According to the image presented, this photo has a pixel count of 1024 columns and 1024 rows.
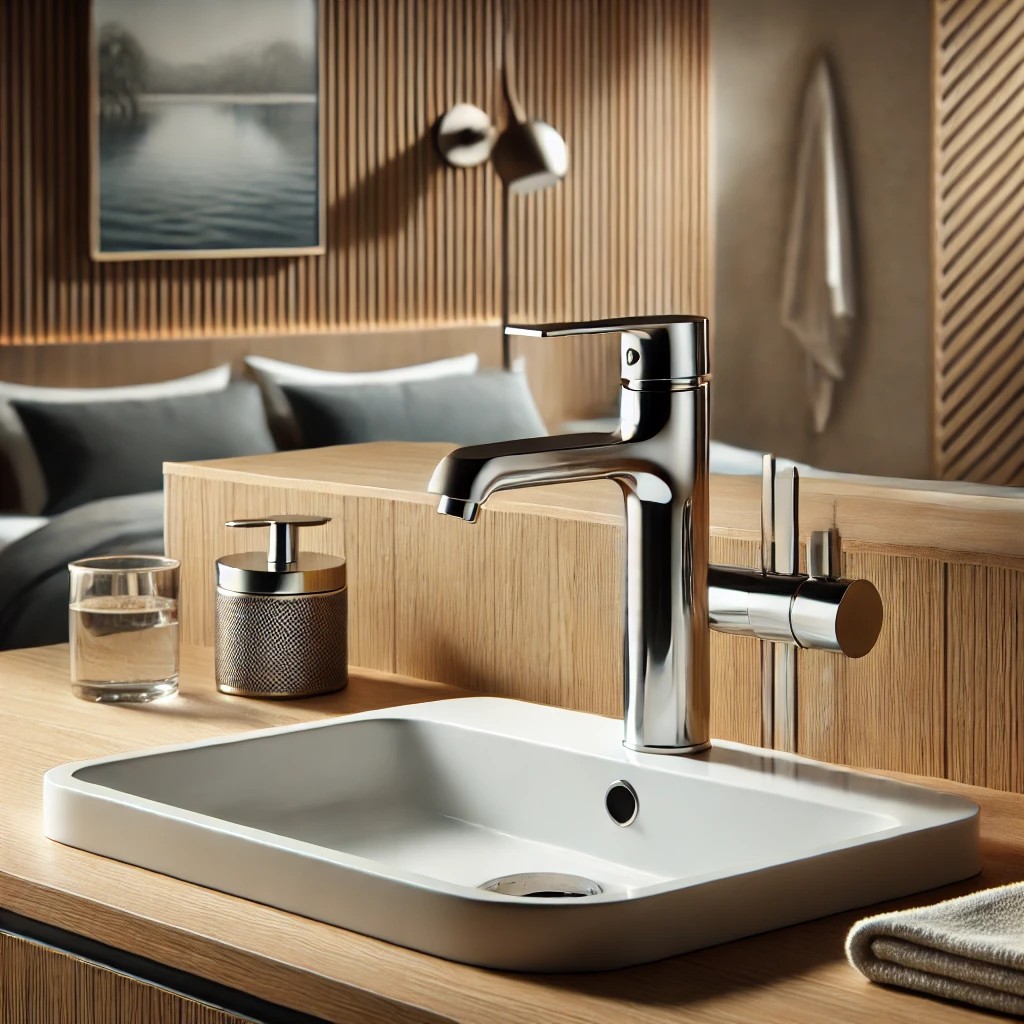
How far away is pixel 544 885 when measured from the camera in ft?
2.94

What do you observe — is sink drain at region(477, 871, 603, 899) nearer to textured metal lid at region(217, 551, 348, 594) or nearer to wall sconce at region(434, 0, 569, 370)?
textured metal lid at region(217, 551, 348, 594)

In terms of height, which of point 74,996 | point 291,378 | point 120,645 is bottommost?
point 74,996

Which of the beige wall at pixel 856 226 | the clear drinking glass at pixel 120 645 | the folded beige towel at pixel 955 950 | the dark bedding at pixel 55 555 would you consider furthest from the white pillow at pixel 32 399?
the folded beige towel at pixel 955 950

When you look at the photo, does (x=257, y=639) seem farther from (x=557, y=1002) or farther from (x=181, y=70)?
(x=181, y=70)

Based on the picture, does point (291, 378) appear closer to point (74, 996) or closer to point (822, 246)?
point (822, 246)

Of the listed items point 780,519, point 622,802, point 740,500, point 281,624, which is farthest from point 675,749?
point 281,624

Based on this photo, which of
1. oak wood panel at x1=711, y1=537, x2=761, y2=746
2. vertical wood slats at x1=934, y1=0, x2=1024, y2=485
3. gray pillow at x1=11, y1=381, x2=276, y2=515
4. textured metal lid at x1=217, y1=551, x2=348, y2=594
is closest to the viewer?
oak wood panel at x1=711, y1=537, x2=761, y2=746

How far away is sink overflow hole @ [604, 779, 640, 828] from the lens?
3.04 ft

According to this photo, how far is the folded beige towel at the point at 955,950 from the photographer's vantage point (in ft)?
1.99

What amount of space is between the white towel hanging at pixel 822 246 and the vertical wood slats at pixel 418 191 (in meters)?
0.66

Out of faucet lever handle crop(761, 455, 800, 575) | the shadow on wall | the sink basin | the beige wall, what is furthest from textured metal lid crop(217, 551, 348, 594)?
the shadow on wall

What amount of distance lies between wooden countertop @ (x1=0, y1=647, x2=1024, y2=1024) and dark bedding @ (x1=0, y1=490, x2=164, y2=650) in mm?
1974

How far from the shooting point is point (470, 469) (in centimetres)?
84

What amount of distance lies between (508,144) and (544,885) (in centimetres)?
355
